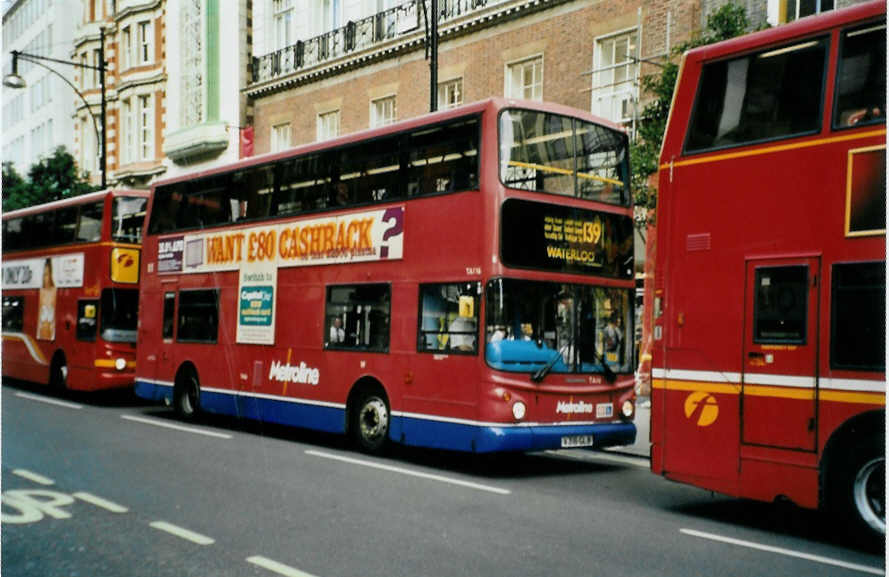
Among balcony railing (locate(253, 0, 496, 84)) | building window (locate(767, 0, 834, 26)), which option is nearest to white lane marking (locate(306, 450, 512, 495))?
building window (locate(767, 0, 834, 26))

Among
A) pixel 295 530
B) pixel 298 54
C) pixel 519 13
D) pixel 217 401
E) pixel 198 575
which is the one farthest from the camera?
pixel 298 54

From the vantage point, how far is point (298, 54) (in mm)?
30875

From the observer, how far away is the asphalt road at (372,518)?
686 cm

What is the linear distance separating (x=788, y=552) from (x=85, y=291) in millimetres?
16309

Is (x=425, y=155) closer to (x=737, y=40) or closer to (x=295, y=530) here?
(x=737, y=40)

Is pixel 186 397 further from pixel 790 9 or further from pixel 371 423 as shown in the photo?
pixel 790 9

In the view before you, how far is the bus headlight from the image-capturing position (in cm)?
1199

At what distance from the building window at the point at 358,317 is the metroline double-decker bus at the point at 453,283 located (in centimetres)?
3

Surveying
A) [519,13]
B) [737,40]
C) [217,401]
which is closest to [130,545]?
[737,40]

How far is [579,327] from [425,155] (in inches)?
113

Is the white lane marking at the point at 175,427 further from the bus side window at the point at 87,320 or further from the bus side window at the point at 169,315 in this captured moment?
the bus side window at the point at 87,320

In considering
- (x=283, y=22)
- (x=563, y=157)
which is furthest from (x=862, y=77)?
(x=283, y=22)

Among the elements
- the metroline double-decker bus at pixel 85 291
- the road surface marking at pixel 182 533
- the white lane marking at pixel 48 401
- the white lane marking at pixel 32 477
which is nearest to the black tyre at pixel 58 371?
the metroline double-decker bus at pixel 85 291

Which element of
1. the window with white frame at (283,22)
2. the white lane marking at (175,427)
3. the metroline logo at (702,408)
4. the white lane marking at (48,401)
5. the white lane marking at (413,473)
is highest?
the window with white frame at (283,22)
